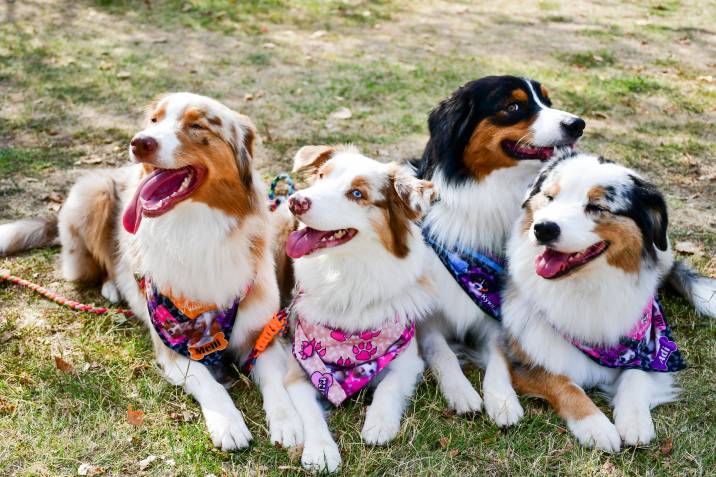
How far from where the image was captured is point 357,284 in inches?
147

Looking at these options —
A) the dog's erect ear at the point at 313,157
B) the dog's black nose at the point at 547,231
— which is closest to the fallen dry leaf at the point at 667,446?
the dog's black nose at the point at 547,231

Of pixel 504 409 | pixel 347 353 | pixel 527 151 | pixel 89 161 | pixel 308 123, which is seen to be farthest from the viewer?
pixel 308 123

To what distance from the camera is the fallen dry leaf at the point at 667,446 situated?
11.1 feet

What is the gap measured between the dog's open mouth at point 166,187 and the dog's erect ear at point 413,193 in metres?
1.08

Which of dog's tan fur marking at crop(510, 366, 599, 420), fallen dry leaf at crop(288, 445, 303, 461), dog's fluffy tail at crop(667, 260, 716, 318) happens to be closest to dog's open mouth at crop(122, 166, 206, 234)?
fallen dry leaf at crop(288, 445, 303, 461)

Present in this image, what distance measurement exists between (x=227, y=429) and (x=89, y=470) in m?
0.70

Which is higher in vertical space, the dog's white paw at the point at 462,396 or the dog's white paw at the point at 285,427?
the dog's white paw at the point at 462,396

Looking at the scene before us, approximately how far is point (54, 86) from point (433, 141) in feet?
19.9

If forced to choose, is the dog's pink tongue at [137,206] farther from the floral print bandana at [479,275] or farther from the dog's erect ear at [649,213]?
the dog's erect ear at [649,213]

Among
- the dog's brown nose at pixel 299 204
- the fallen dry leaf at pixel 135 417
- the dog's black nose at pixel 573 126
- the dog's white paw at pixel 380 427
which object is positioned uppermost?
the dog's black nose at pixel 573 126

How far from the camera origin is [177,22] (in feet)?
35.4

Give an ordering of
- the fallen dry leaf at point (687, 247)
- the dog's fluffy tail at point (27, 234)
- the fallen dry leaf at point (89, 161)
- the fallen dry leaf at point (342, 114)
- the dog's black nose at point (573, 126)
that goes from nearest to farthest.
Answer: the dog's black nose at point (573, 126)
the dog's fluffy tail at point (27, 234)
the fallen dry leaf at point (687, 247)
the fallen dry leaf at point (89, 161)
the fallen dry leaf at point (342, 114)

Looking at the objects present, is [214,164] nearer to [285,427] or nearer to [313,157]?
[313,157]

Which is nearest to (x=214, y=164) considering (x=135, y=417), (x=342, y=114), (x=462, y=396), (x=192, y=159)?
(x=192, y=159)
